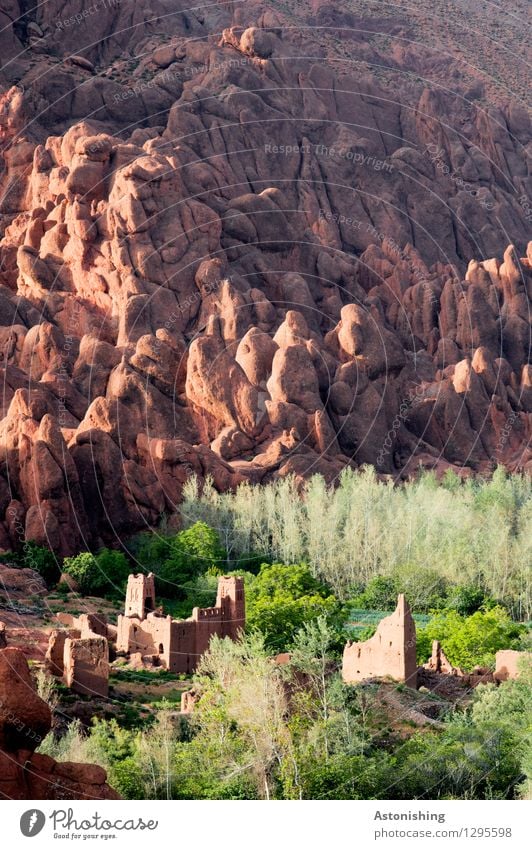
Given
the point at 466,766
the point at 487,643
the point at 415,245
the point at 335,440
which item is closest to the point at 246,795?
the point at 466,766

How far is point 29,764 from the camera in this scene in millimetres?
42938

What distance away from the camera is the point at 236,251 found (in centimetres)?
13438

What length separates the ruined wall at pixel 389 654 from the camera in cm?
6506

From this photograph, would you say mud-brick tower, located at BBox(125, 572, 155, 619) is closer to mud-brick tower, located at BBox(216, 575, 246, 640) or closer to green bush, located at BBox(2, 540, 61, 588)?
mud-brick tower, located at BBox(216, 575, 246, 640)

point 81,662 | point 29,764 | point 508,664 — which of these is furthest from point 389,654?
point 29,764

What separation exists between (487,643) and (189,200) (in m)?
65.7

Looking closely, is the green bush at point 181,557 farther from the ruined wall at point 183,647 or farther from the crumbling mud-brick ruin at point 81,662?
the crumbling mud-brick ruin at point 81,662

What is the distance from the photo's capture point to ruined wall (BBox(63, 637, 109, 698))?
62.7m

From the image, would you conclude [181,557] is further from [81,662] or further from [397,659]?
[81,662]

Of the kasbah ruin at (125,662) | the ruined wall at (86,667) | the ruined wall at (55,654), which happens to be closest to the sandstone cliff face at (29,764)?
the kasbah ruin at (125,662)

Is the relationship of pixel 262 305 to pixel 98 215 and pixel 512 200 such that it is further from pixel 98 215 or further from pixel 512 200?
pixel 512 200

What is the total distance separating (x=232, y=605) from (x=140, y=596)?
22.7 feet

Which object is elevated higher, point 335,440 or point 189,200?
point 189,200

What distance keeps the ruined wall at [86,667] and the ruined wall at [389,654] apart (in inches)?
400
